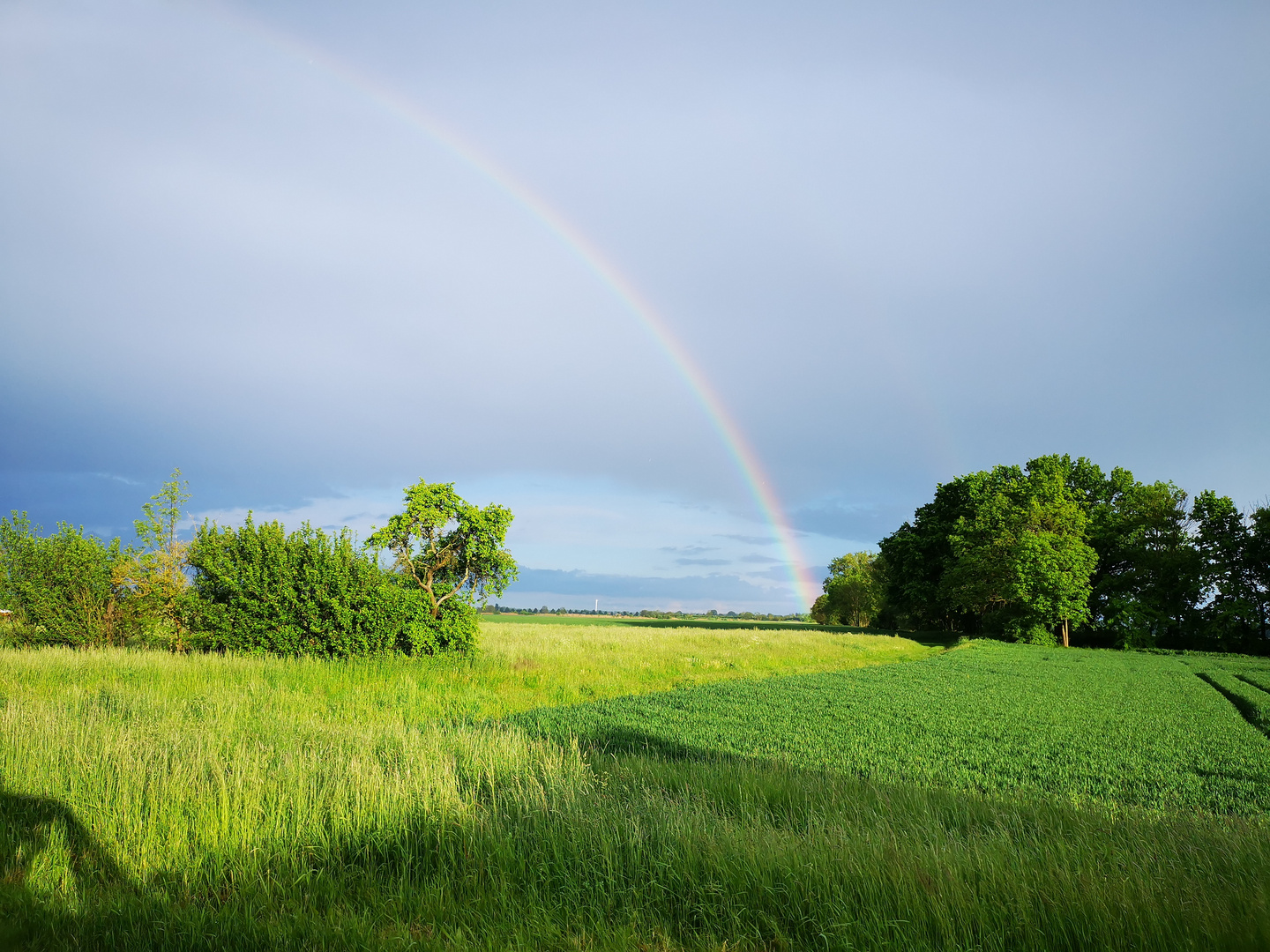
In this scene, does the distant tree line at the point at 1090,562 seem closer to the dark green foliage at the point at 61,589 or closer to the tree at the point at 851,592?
the tree at the point at 851,592

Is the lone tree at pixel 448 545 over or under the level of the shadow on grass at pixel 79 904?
over

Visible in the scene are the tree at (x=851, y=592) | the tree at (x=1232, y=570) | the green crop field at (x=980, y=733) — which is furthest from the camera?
the tree at (x=851, y=592)

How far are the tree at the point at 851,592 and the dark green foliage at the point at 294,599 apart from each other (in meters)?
89.4

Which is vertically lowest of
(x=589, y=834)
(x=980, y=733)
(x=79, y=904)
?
(x=980, y=733)

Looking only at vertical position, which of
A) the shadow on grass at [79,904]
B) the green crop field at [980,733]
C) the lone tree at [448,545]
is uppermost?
the lone tree at [448,545]

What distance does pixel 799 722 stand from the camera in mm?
14109

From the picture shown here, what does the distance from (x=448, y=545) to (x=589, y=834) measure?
652 inches

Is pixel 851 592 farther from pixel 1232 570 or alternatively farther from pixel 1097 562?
pixel 1232 570

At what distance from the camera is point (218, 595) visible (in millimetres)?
18500

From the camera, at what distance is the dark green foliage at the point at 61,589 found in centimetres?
1823

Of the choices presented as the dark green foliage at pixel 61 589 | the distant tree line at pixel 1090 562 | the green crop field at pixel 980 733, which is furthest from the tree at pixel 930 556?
the dark green foliage at pixel 61 589

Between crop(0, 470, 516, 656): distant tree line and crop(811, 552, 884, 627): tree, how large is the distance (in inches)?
3521

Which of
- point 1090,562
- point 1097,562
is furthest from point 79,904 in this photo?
point 1097,562

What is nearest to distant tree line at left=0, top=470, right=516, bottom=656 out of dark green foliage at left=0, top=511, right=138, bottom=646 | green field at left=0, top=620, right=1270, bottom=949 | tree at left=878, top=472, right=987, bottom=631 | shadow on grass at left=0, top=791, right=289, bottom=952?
dark green foliage at left=0, top=511, right=138, bottom=646
